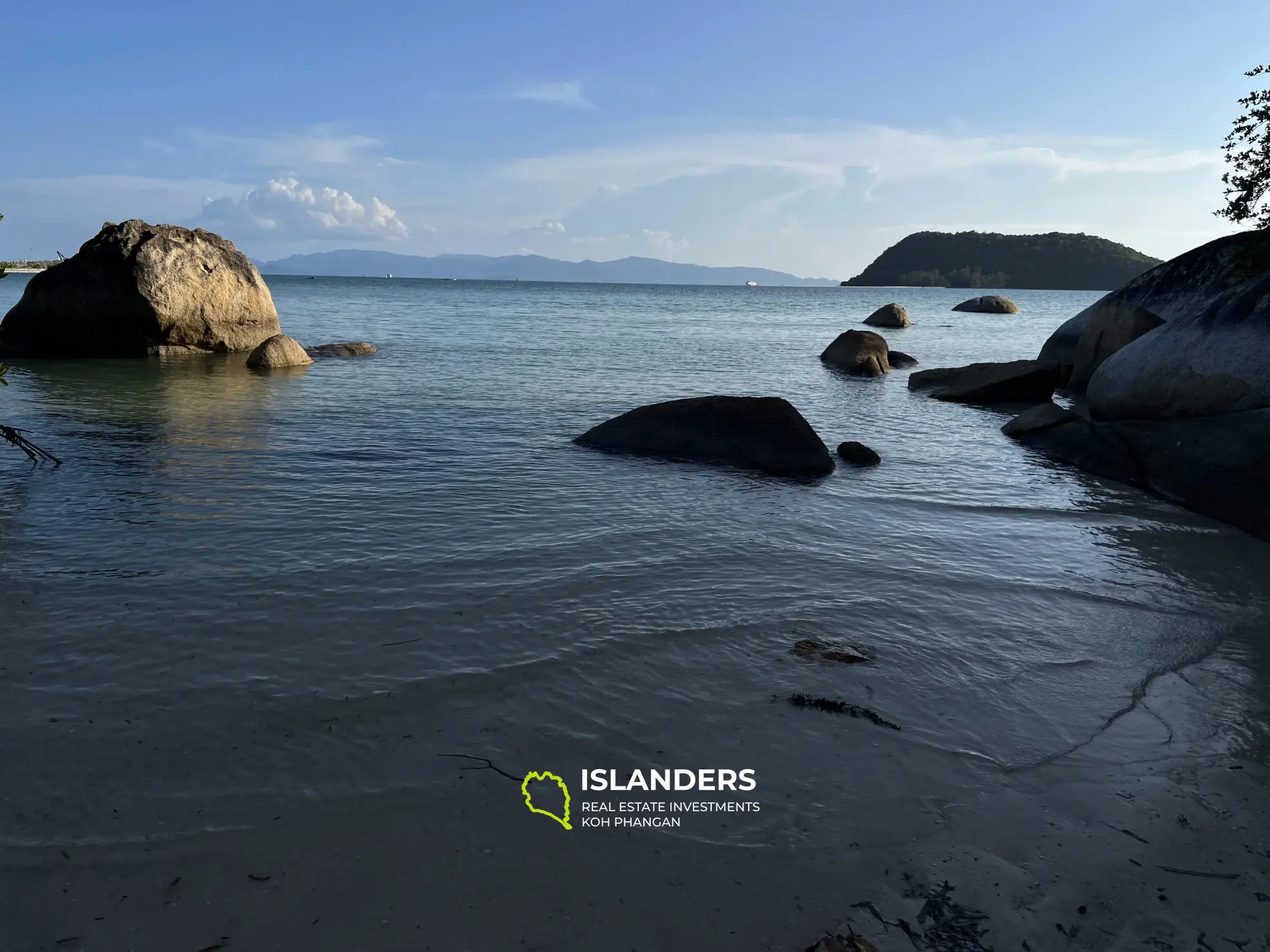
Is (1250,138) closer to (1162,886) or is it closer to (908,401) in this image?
(908,401)

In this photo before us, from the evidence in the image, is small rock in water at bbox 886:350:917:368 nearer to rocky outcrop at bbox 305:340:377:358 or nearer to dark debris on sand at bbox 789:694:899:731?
rocky outcrop at bbox 305:340:377:358

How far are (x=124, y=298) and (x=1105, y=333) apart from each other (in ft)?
76.1

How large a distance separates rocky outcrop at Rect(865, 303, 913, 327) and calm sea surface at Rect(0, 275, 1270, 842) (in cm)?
3202

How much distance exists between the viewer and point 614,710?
187 inches

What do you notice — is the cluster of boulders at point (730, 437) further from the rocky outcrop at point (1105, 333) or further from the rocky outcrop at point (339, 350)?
the rocky outcrop at point (339, 350)

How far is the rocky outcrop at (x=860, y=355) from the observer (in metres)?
23.2

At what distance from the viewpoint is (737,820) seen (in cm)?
386

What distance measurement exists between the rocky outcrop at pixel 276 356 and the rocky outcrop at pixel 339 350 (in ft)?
4.72

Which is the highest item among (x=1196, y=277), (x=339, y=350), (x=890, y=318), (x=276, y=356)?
(x=1196, y=277)

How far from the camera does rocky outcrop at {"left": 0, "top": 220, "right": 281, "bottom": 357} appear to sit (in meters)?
21.4

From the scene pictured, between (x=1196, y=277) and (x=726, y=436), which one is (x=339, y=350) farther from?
(x=1196, y=277)

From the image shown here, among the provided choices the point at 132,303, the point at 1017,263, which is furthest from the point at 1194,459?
the point at 1017,263

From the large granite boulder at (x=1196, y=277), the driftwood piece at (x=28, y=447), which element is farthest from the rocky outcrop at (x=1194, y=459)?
the driftwood piece at (x=28, y=447)

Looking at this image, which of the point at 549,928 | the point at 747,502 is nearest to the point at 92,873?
the point at 549,928
